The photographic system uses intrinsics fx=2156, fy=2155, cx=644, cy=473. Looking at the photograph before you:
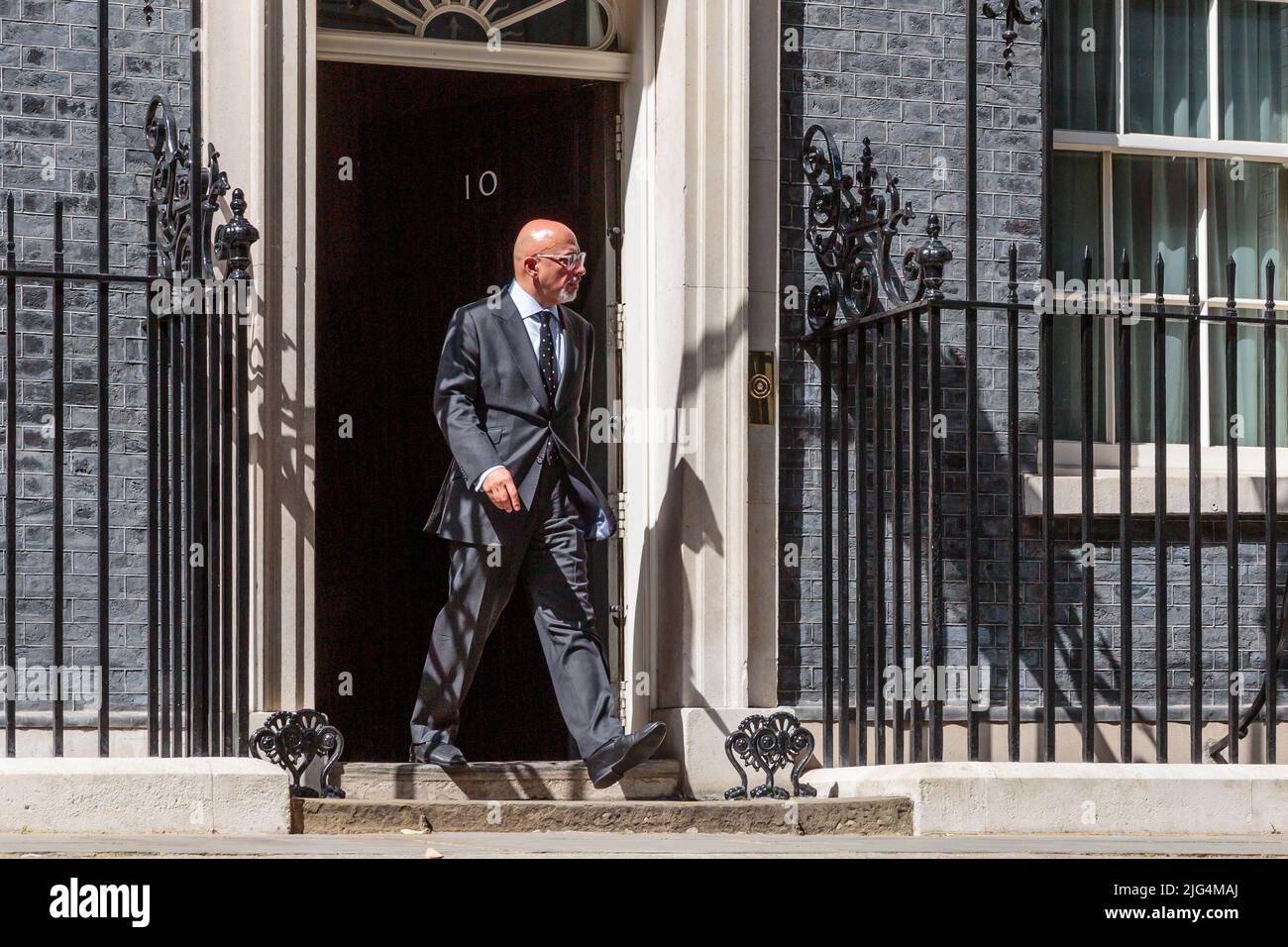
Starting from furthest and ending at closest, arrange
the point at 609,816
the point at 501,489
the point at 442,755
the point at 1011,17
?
the point at 1011,17, the point at 442,755, the point at 501,489, the point at 609,816

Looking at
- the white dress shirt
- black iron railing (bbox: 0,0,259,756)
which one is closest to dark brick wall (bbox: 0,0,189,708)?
black iron railing (bbox: 0,0,259,756)

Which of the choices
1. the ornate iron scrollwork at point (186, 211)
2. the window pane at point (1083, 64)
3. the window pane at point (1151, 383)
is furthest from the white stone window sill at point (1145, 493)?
the ornate iron scrollwork at point (186, 211)

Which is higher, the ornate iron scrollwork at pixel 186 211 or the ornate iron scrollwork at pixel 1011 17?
the ornate iron scrollwork at pixel 1011 17

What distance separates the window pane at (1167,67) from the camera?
9445 millimetres

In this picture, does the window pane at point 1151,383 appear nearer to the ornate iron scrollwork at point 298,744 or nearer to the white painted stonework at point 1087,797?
the white painted stonework at point 1087,797

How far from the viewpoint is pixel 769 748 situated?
26.8 feet

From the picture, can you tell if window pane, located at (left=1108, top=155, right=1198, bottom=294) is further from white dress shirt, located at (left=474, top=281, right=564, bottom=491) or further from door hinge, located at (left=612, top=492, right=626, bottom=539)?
white dress shirt, located at (left=474, top=281, right=564, bottom=491)

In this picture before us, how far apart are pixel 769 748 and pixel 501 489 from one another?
1456mm

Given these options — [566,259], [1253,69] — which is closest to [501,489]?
[566,259]

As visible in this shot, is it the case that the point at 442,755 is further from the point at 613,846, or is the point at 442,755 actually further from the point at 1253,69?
the point at 1253,69

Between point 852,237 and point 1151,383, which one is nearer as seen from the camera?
point 852,237

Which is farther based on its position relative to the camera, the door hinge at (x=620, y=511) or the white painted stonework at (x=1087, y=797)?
the door hinge at (x=620, y=511)

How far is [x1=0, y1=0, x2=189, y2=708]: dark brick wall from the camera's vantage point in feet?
25.8

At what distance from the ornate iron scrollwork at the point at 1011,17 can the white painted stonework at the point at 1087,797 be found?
10.2 feet
